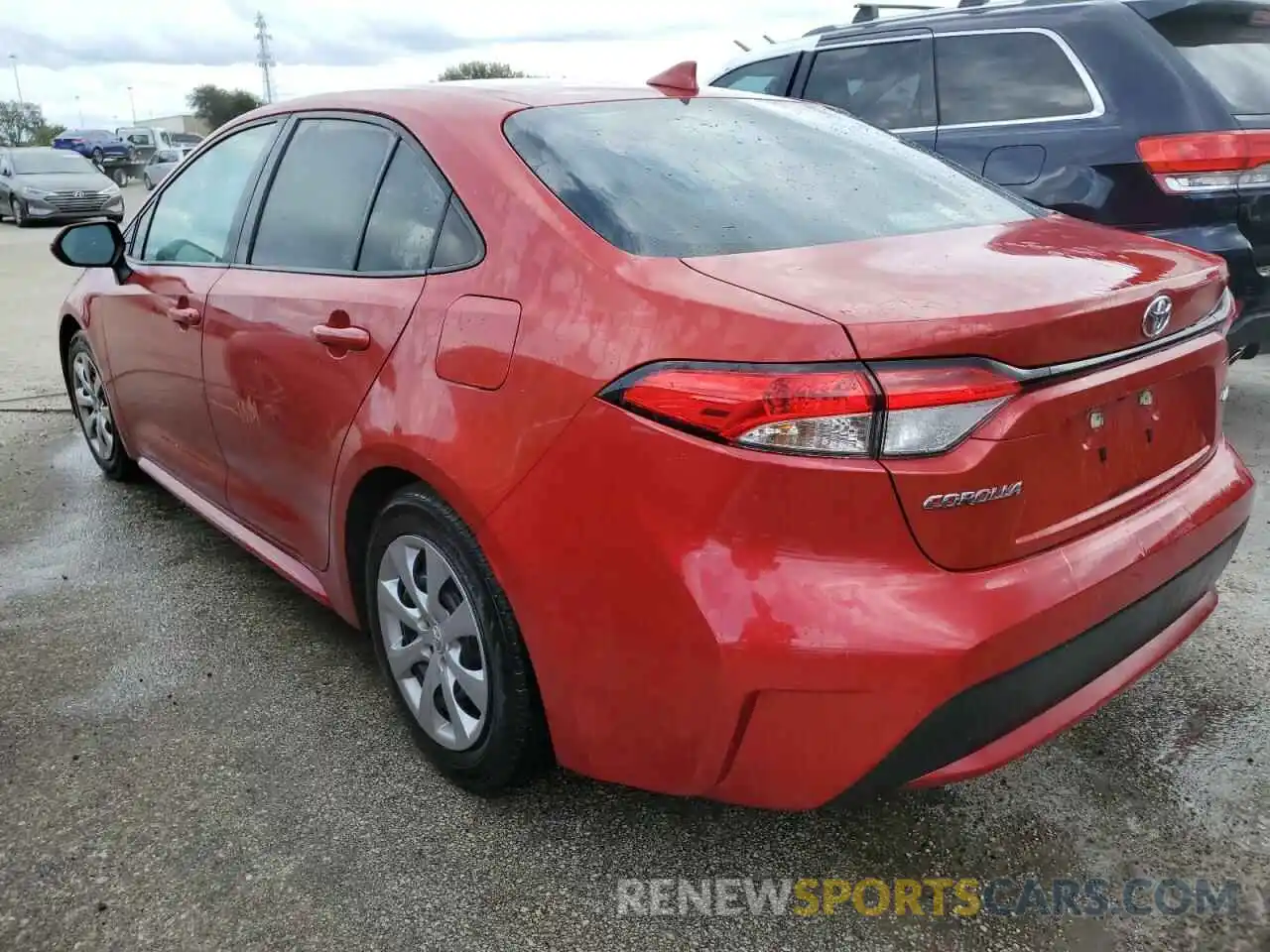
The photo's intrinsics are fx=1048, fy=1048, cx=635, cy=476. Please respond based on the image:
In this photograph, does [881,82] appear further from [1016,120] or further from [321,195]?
[321,195]

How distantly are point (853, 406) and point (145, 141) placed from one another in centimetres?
4296

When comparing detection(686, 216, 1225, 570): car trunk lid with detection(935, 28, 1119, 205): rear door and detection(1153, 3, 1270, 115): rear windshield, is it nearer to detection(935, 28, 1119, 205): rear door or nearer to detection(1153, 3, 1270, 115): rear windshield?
detection(935, 28, 1119, 205): rear door

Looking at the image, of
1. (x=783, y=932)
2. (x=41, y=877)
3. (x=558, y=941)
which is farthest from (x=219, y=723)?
(x=783, y=932)

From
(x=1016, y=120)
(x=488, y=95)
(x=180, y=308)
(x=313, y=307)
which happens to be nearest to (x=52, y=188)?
(x=180, y=308)

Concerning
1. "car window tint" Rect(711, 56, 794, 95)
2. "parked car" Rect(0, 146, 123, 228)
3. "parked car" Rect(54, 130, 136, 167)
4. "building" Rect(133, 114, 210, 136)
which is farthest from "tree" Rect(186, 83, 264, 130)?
"car window tint" Rect(711, 56, 794, 95)

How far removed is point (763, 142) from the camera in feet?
8.20

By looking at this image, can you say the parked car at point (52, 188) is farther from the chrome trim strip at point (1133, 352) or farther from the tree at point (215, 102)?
the tree at point (215, 102)

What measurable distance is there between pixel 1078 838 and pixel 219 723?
206cm

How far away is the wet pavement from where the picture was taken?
1.99 m

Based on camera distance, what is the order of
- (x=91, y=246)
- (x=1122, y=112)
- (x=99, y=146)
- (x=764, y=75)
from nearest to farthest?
(x=91, y=246)
(x=1122, y=112)
(x=764, y=75)
(x=99, y=146)

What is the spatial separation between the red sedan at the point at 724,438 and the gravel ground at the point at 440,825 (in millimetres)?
251

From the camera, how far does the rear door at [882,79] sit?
16.5 feet

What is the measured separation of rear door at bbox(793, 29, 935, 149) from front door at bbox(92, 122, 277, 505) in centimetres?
278

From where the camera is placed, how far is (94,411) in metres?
4.55
